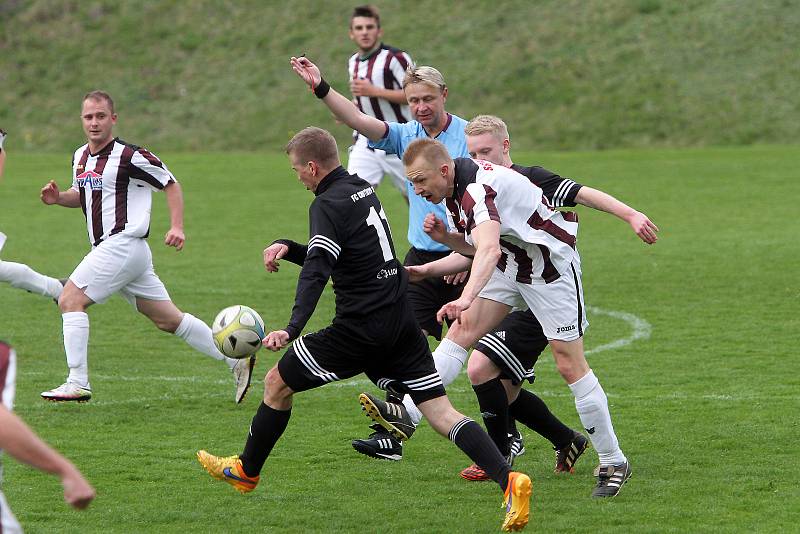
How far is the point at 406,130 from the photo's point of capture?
26.0 ft

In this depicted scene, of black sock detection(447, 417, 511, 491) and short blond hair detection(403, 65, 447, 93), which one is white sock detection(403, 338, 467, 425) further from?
short blond hair detection(403, 65, 447, 93)

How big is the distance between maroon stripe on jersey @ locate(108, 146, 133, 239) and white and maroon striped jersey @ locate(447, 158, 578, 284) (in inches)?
119

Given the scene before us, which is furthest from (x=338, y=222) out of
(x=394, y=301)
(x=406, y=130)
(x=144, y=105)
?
(x=144, y=105)

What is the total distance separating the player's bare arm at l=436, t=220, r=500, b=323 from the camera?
570 centimetres

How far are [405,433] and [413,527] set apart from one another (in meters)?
1.00

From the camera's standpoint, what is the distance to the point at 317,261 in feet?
18.7

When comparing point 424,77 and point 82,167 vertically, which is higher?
point 424,77

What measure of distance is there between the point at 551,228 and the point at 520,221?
0.20m

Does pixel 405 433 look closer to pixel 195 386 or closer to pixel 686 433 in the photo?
pixel 686 433

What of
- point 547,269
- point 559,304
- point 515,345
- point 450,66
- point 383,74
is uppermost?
point 450,66

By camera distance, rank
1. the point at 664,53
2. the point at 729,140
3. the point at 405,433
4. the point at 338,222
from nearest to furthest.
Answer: the point at 338,222 → the point at 405,433 → the point at 729,140 → the point at 664,53

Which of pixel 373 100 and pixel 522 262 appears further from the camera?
pixel 373 100

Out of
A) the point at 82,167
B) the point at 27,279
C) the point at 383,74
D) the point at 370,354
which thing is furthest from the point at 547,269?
the point at 383,74

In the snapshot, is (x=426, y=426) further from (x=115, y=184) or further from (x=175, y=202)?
(x=115, y=184)
